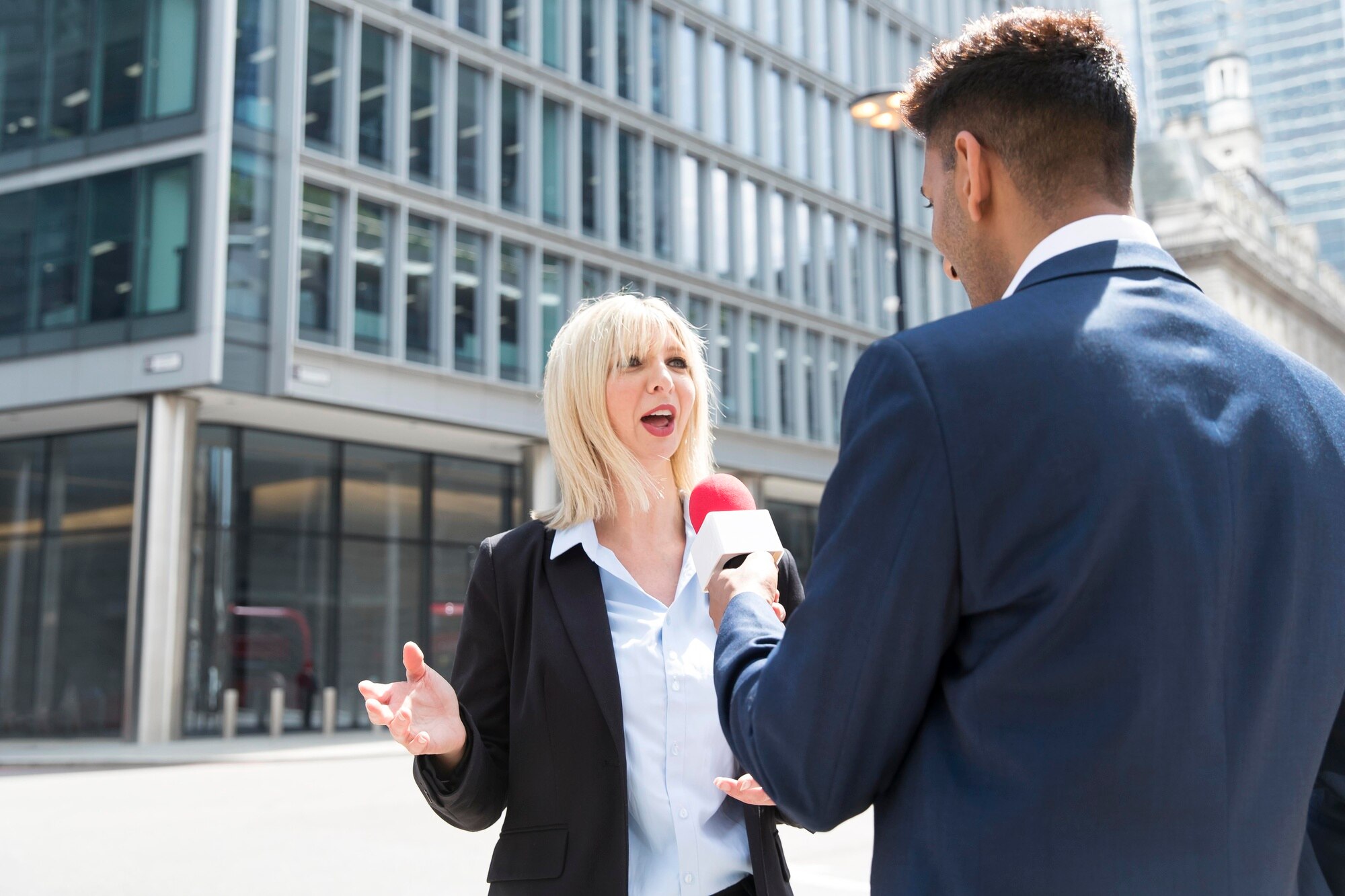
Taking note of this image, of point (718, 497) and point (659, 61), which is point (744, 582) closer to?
point (718, 497)

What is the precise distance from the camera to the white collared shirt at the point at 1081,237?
1.68m

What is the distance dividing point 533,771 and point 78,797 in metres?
13.2

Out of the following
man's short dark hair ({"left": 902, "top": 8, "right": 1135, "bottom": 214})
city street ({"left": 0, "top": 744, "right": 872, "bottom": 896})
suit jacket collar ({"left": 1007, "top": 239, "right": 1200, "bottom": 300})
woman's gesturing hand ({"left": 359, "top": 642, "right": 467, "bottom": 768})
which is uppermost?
man's short dark hair ({"left": 902, "top": 8, "right": 1135, "bottom": 214})

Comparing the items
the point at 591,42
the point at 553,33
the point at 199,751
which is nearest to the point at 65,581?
the point at 199,751

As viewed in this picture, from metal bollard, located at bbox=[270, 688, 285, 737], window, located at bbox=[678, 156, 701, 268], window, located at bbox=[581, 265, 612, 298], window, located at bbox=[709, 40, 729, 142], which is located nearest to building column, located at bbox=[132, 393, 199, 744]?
metal bollard, located at bbox=[270, 688, 285, 737]

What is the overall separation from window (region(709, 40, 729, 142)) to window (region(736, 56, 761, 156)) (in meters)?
0.36

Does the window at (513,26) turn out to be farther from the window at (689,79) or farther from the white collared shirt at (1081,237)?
the white collared shirt at (1081,237)

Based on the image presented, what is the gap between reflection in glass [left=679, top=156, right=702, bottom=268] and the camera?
32.5 meters

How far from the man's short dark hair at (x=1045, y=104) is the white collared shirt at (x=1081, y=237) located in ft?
0.15

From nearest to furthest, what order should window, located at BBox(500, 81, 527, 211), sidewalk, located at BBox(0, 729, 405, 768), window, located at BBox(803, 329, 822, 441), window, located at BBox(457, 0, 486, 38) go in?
sidewalk, located at BBox(0, 729, 405, 768), window, located at BBox(457, 0, 486, 38), window, located at BBox(500, 81, 527, 211), window, located at BBox(803, 329, 822, 441)

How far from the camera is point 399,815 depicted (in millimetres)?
12172

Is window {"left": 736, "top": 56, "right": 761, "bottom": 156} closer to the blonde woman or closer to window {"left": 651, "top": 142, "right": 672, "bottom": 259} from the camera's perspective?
window {"left": 651, "top": 142, "right": 672, "bottom": 259}

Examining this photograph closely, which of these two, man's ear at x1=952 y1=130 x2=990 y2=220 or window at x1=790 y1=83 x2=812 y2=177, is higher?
window at x1=790 y1=83 x2=812 y2=177

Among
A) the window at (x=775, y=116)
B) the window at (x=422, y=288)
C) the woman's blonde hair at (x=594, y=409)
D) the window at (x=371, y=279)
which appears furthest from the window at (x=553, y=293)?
the woman's blonde hair at (x=594, y=409)
